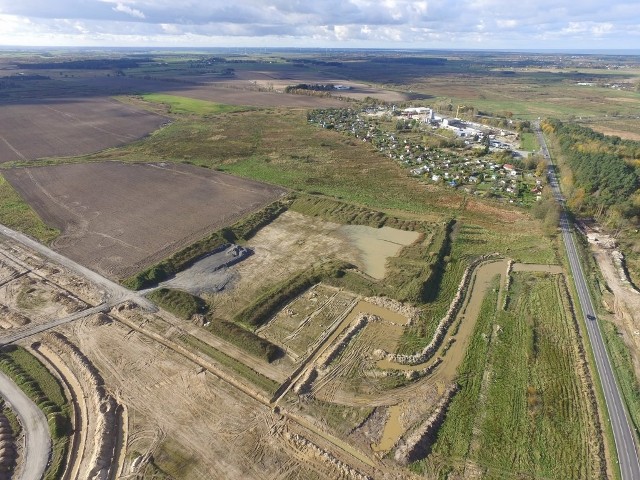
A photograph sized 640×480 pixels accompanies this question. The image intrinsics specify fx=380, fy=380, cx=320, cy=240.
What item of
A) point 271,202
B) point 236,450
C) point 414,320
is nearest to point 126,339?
point 236,450

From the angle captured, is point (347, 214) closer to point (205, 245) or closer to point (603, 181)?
point (205, 245)

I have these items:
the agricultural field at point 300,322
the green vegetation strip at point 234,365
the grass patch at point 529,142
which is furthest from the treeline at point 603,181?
the green vegetation strip at point 234,365

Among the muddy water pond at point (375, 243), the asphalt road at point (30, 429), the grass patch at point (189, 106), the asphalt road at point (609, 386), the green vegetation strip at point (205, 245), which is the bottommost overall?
the grass patch at point (189, 106)

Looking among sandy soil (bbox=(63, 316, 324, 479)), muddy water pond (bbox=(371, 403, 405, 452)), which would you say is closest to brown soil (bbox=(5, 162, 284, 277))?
sandy soil (bbox=(63, 316, 324, 479))

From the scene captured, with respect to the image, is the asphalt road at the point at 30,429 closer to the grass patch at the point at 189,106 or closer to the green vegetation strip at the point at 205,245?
the green vegetation strip at the point at 205,245

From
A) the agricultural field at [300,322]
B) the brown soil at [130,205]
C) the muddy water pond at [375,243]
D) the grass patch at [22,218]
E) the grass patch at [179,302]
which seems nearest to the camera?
the agricultural field at [300,322]
